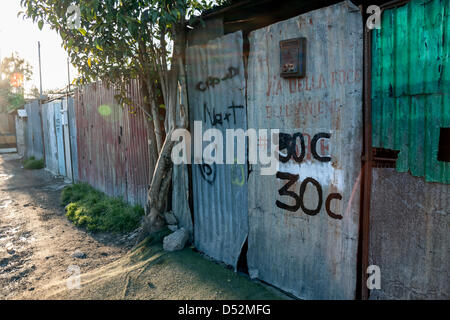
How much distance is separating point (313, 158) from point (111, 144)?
5.66m

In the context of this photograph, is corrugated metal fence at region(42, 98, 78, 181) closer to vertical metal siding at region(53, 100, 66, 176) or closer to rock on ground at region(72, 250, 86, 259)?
vertical metal siding at region(53, 100, 66, 176)

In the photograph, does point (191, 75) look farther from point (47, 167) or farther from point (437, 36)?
point (47, 167)

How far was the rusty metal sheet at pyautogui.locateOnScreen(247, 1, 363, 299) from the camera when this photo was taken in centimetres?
265

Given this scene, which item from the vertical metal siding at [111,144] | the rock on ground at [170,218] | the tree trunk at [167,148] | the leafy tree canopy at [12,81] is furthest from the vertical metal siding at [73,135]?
the leafy tree canopy at [12,81]

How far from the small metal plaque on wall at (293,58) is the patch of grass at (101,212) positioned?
13.0 ft

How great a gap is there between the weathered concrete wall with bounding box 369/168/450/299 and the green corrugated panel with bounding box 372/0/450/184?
11cm

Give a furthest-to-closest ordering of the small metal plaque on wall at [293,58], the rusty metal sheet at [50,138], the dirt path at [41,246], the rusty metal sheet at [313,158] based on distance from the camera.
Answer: the rusty metal sheet at [50,138]
the dirt path at [41,246]
the small metal plaque on wall at [293,58]
the rusty metal sheet at [313,158]

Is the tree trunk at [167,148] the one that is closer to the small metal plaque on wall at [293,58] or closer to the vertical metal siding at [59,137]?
the small metal plaque on wall at [293,58]

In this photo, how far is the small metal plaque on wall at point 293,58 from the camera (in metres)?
2.91

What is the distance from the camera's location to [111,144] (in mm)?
7457

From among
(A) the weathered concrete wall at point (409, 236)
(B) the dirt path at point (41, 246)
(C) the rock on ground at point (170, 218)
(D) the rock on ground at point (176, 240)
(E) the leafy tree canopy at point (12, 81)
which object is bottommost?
(B) the dirt path at point (41, 246)

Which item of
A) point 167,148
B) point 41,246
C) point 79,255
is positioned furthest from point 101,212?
point 167,148

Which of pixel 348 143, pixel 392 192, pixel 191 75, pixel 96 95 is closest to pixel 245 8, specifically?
pixel 191 75

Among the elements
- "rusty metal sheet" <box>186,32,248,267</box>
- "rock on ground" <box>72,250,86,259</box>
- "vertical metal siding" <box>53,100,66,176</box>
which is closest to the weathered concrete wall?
"rusty metal sheet" <box>186,32,248,267</box>
